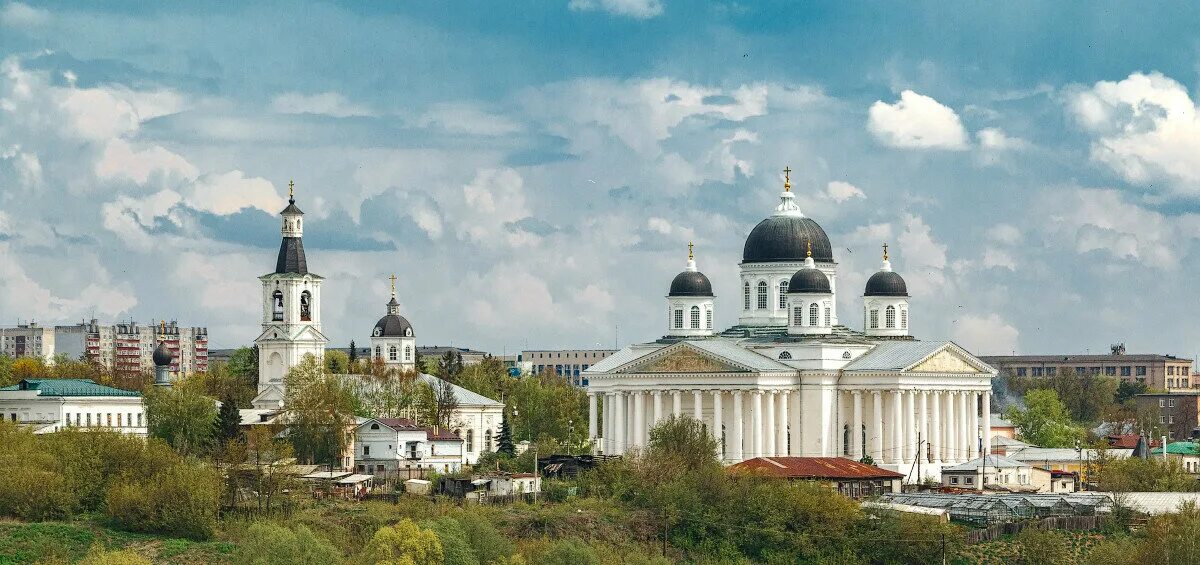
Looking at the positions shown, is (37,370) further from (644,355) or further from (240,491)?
(240,491)

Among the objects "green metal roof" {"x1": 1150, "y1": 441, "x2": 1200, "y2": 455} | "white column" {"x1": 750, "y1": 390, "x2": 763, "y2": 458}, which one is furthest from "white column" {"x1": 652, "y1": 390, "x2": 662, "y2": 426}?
"green metal roof" {"x1": 1150, "y1": 441, "x2": 1200, "y2": 455}

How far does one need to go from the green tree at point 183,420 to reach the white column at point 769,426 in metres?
21.3

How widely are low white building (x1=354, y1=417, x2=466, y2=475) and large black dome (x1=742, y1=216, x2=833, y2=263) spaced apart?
16.0 metres

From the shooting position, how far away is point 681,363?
324 ft

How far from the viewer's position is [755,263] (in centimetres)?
10438

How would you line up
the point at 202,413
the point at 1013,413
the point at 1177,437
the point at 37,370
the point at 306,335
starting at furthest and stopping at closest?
the point at 1177,437, the point at 1013,413, the point at 37,370, the point at 306,335, the point at 202,413

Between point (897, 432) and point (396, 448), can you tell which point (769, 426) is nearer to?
point (897, 432)

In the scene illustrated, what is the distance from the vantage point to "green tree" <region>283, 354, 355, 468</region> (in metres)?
93.6

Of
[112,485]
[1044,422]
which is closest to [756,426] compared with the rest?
[112,485]

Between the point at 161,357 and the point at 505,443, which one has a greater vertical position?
the point at 161,357

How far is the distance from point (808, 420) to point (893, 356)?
425 centimetres

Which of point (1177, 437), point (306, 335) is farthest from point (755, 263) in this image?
point (1177, 437)

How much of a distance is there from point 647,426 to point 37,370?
38.1 metres

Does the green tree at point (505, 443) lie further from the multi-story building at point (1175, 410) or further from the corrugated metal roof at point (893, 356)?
the multi-story building at point (1175, 410)
